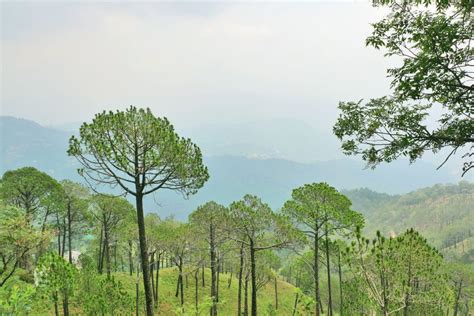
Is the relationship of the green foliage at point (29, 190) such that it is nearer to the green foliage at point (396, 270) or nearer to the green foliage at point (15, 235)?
the green foliage at point (15, 235)

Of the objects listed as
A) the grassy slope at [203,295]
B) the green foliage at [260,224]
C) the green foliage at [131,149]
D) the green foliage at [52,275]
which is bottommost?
the grassy slope at [203,295]

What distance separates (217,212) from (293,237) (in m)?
8.09

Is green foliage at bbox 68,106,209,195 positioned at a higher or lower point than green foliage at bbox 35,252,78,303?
higher

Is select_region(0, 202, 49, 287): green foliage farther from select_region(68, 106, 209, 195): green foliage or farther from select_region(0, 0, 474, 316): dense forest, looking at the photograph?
select_region(68, 106, 209, 195): green foliage

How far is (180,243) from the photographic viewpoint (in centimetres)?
2994

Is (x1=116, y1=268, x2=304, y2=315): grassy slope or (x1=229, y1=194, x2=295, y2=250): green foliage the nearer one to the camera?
(x1=229, y1=194, x2=295, y2=250): green foliage

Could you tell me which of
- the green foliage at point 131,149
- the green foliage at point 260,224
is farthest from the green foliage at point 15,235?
the green foliage at point 260,224

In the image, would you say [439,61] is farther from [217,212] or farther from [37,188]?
[37,188]

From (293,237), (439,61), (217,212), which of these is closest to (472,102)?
(439,61)

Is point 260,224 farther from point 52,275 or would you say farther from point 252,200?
point 52,275

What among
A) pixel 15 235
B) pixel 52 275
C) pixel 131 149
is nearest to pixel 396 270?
pixel 131 149

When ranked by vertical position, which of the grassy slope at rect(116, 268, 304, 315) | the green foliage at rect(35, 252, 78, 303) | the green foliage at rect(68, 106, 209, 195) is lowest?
the grassy slope at rect(116, 268, 304, 315)

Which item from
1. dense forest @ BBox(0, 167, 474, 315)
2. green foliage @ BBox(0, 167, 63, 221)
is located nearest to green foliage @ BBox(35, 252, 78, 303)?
dense forest @ BBox(0, 167, 474, 315)

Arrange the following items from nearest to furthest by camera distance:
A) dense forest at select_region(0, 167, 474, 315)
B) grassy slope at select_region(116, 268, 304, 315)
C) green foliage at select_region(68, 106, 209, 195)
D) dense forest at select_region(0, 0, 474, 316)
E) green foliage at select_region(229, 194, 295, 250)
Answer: dense forest at select_region(0, 0, 474, 316) < dense forest at select_region(0, 167, 474, 315) < green foliage at select_region(68, 106, 209, 195) < green foliage at select_region(229, 194, 295, 250) < grassy slope at select_region(116, 268, 304, 315)
